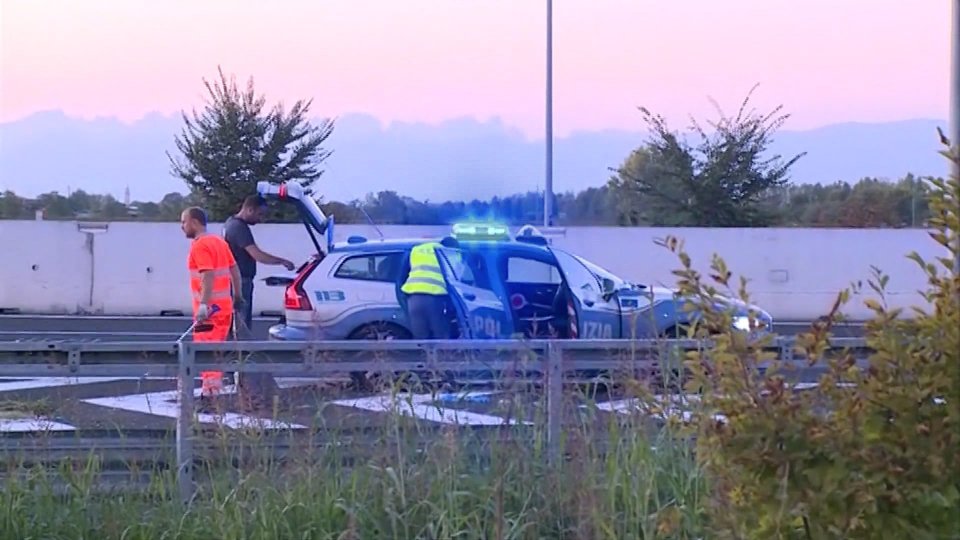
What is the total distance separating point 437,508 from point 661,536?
839 millimetres

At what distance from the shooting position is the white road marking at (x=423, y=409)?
4941 mm

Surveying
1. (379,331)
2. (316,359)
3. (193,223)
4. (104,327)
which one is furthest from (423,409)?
(104,327)

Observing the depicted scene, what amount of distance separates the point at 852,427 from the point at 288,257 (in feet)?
63.6

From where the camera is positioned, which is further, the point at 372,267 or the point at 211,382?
the point at 372,267

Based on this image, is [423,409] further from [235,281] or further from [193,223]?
[193,223]

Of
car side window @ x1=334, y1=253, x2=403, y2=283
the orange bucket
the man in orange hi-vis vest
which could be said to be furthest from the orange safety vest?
the orange bucket

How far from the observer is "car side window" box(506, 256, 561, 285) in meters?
11.5

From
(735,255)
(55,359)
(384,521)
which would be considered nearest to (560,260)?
(55,359)

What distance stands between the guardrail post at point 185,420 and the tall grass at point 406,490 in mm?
56

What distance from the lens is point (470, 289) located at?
35.7ft

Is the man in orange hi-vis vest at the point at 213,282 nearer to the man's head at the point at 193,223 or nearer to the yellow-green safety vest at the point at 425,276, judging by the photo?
the man's head at the point at 193,223

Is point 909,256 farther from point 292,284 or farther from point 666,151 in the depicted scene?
point 666,151

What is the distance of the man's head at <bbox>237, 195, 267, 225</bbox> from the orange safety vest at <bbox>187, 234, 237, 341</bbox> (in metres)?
1.57

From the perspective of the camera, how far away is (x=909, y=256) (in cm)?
272
